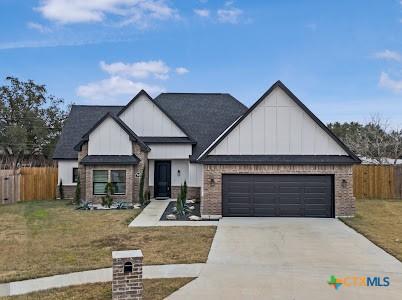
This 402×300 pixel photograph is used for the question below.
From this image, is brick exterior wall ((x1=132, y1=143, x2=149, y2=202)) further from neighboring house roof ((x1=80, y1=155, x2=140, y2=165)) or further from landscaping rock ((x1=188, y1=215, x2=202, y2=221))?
landscaping rock ((x1=188, y1=215, x2=202, y2=221))

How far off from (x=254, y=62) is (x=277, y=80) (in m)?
7.08

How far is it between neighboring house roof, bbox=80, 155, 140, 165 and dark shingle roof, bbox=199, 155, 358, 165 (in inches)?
206

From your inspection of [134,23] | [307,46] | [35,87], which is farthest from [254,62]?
[35,87]

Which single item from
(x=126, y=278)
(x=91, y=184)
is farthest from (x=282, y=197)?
(x=126, y=278)

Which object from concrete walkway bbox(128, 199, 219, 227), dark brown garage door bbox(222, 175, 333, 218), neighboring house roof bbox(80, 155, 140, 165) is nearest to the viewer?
concrete walkway bbox(128, 199, 219, 227)

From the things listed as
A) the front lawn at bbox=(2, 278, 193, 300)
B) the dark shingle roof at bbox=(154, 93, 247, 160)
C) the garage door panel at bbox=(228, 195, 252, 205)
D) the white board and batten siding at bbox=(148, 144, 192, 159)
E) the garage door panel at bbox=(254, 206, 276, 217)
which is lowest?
the front lawn at bbox=(2, 278, 193, 300)

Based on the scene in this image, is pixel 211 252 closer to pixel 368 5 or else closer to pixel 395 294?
pixel 395 294

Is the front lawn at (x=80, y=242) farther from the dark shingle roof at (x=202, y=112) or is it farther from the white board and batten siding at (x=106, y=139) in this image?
the dark shingle roof at (x=202, y=112)

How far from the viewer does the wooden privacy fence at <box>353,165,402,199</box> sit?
73.5 ft

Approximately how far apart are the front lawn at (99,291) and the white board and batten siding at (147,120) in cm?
1507

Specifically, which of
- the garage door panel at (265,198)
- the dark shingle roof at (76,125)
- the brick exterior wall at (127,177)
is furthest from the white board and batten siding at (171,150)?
the garage door panel at (265,198)

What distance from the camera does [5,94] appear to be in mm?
47156

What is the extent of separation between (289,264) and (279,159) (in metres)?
7.14

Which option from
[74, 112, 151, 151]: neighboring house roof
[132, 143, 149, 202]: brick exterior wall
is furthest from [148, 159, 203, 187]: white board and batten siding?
[74, 112, 151, 151]: neighboring house roof
